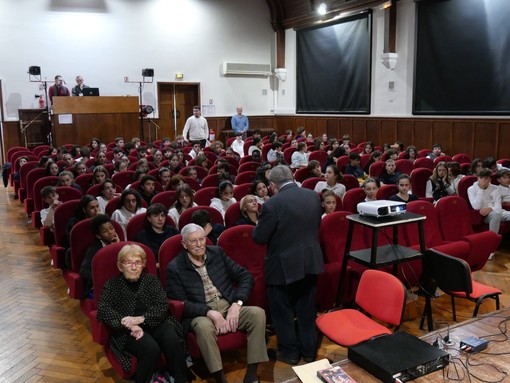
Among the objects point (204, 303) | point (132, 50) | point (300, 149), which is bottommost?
point (204, 303)

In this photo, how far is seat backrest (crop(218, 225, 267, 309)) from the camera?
3.79 meters

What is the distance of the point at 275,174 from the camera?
3381mm

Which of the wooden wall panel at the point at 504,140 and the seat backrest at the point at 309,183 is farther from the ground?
the wooden wall panel at the point at 504,140

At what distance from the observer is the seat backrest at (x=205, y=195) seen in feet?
18.6

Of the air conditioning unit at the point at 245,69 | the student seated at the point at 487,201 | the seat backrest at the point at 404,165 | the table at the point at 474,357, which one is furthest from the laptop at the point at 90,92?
the table at the point at 474,357

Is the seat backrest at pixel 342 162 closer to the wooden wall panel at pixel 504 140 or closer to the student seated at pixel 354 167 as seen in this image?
the student seated at pixel 354 167

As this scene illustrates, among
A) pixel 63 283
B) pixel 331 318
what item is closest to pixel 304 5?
pixel 63 283

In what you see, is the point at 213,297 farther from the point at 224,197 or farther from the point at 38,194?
the point at 38,194

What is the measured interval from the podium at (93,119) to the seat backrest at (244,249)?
975 cm

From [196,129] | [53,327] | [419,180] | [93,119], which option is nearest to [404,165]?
[419,180]

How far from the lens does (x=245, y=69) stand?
53.4 ft

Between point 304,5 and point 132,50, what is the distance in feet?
17.4

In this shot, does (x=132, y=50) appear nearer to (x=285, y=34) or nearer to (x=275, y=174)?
(x=285, y=34)

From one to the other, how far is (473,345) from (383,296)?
0.65m
